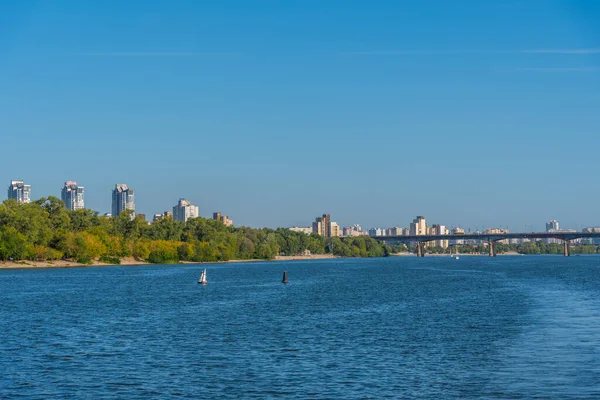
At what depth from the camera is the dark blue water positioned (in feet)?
102

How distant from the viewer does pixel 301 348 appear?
41.5 m

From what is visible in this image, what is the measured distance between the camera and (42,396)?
2989 centimetres

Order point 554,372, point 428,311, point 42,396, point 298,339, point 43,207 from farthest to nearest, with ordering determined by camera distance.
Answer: point 43,207 → point 428,311 → point 298,339 → point 554,372 → point 42,396

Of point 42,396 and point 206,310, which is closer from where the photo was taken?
point 42,396

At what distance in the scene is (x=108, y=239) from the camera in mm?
193375

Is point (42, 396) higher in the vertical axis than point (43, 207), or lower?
lower

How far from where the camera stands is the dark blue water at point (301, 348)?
1228 inches

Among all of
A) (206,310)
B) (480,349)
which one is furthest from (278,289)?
(480,349)

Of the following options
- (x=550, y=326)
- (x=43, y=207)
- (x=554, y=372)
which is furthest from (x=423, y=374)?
(x=43, y=207)

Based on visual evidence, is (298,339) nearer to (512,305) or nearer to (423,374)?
(423,374)

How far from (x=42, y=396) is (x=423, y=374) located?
15.2m

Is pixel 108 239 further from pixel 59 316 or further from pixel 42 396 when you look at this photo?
pixel 42 396

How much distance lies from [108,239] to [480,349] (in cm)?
16184

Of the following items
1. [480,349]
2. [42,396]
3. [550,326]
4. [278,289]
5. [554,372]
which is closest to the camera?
[42,396]
